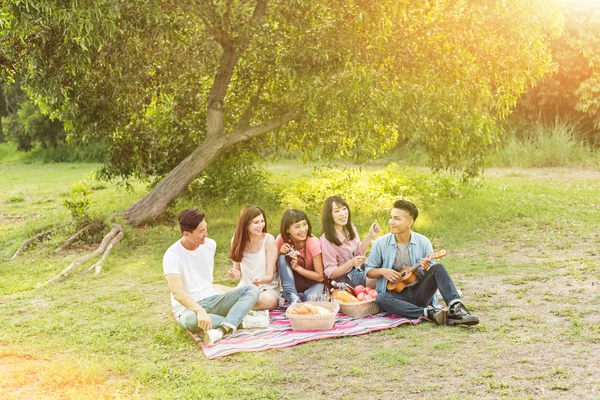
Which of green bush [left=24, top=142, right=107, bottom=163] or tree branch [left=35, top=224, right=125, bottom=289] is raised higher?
green bush [left=24, top=142, right=107, bottom=163]

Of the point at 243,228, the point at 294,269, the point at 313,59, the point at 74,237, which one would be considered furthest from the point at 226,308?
the point at 74,237

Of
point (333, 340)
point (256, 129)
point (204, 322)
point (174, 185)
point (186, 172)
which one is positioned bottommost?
point (333, 340)

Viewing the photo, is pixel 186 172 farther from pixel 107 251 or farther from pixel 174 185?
pixel 107 251

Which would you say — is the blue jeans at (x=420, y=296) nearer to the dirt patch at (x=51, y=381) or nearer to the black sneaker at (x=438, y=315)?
the black sneaker at (x=438, y=315)

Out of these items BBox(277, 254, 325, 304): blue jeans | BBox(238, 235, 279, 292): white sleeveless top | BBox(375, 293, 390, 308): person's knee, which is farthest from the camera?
BBox(277, 254, 325, 304): blue jeans

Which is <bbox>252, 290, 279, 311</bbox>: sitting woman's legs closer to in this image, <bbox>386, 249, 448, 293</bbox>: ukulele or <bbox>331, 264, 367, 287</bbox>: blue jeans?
<bbox>331, 264, 367, 287</bbox>: blue jeans

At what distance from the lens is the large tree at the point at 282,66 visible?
876 cm

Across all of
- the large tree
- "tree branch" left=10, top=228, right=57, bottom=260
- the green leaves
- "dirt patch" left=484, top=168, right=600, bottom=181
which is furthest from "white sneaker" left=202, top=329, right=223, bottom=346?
"dirt patch" left=484, top=168, right=600, bottom=181

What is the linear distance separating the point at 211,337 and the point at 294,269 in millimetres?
1453

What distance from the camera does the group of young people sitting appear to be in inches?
225

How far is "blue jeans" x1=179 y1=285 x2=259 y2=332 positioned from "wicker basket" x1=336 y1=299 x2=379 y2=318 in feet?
2.54

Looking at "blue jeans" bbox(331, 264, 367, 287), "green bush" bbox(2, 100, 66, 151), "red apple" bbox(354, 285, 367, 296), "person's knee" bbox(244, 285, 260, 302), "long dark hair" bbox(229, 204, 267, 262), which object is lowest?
"red apple" bbox(354, 285, 367, 296)

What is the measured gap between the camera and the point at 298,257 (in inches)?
266

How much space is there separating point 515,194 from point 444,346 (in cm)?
846
